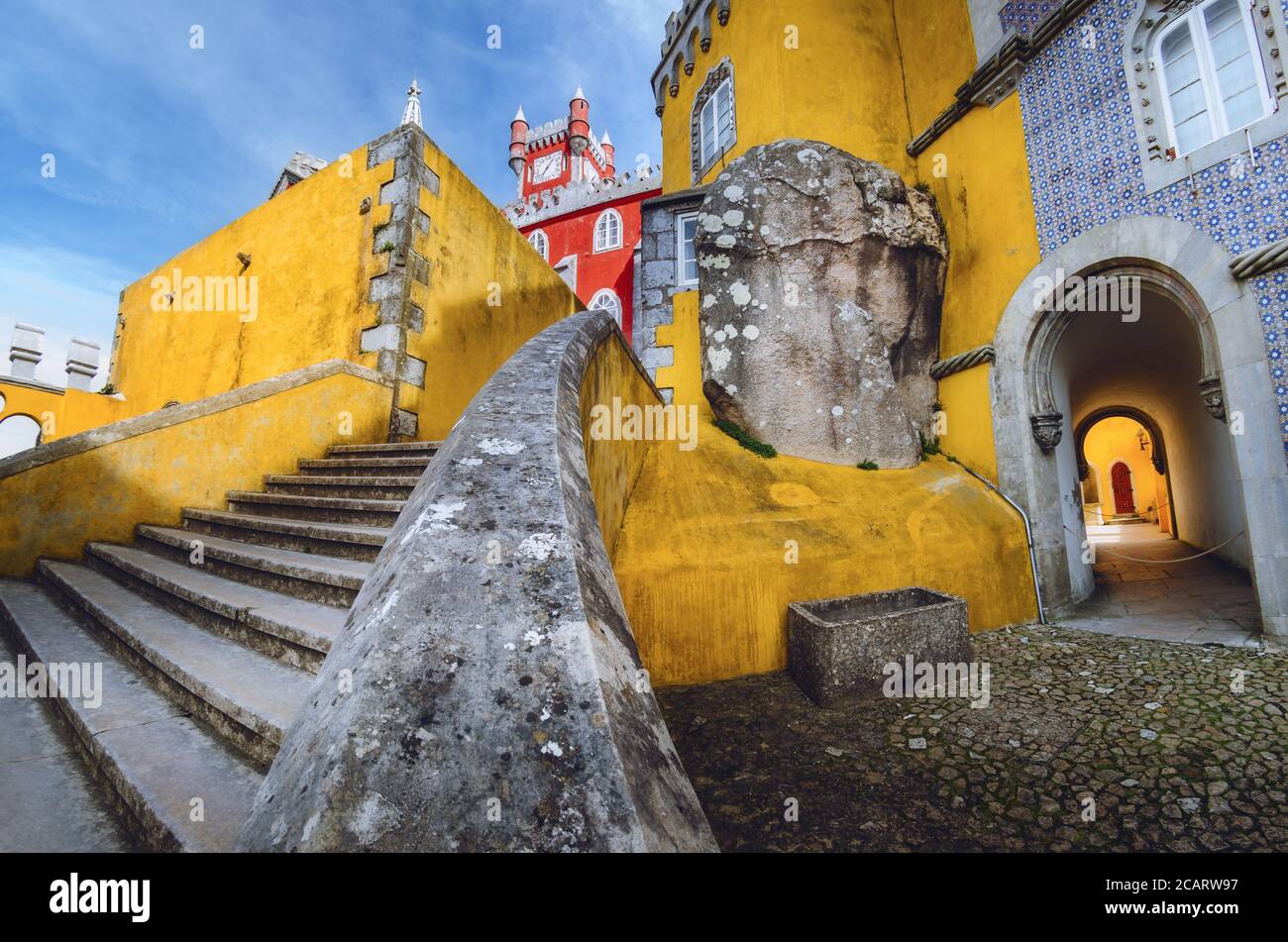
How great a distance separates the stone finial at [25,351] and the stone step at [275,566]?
1131 cm

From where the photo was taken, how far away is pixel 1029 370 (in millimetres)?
6070

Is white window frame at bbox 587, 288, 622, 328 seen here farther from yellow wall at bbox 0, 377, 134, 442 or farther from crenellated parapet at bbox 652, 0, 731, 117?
yellow wall at bbox 0, 377, 134, 442

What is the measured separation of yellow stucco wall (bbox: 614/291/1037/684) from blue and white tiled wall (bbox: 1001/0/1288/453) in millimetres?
2466

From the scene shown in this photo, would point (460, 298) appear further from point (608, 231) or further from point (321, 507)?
point (608, 231)

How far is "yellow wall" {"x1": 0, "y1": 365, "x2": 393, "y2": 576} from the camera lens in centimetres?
372

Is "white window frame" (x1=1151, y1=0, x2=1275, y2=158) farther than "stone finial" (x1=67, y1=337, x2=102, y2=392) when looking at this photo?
No

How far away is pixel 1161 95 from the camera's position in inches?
204

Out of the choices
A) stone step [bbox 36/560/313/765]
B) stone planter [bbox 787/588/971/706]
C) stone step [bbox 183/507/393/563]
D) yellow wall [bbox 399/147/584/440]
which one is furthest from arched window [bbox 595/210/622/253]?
stone step [bbox 36/560/313/765]

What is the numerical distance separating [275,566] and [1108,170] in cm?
837

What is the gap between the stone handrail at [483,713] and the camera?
2.45ft

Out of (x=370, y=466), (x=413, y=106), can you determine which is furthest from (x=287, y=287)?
(x=413, y=106)

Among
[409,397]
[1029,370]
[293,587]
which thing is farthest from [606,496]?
[1029,370]

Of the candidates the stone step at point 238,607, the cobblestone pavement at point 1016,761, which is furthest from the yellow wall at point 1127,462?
the stone step at point 238,607
